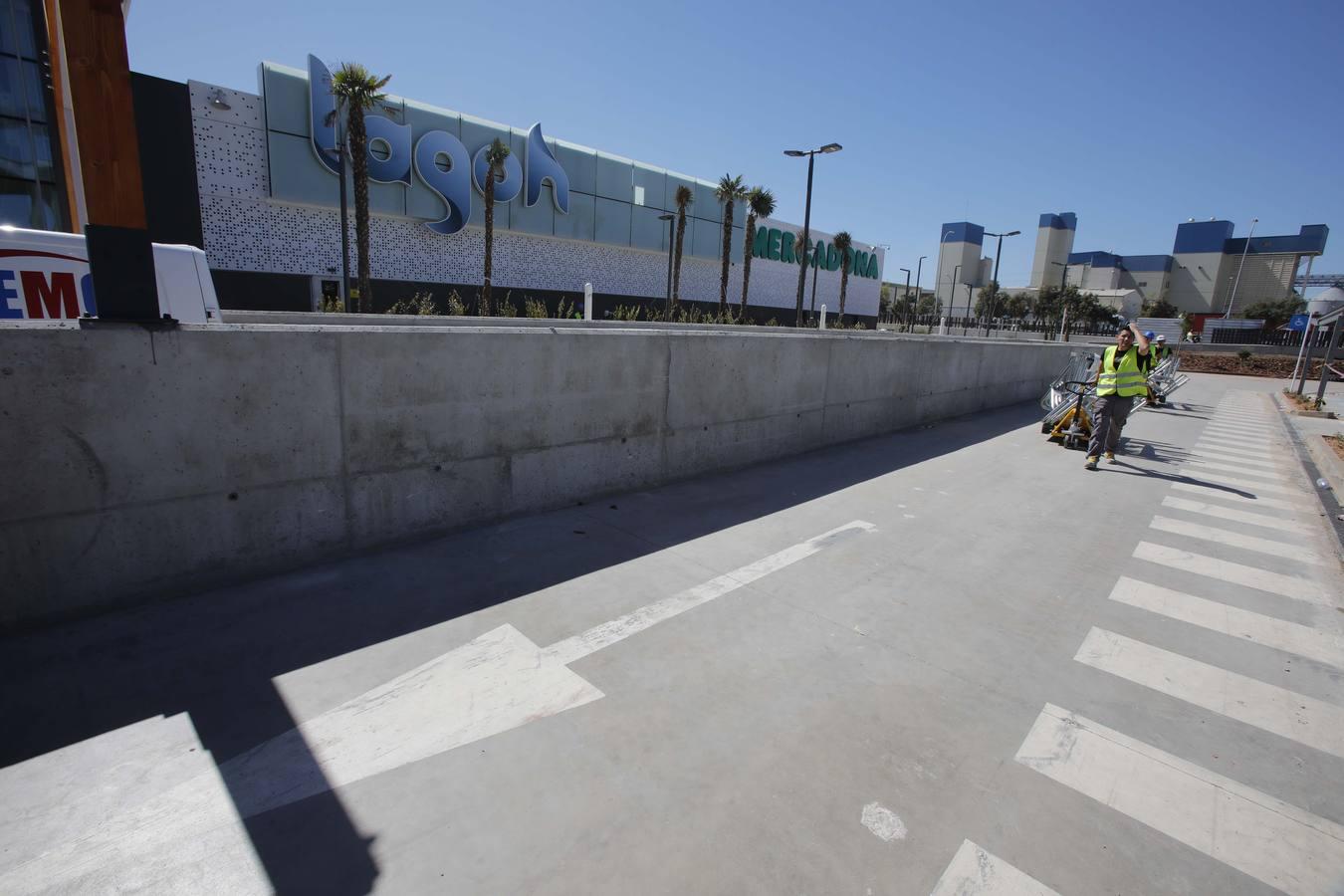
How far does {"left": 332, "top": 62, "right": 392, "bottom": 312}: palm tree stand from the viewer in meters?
23.4

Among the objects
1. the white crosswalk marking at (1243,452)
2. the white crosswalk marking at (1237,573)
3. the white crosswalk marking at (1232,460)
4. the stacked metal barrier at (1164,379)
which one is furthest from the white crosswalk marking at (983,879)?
the stacked metal barrier at (1164,379)

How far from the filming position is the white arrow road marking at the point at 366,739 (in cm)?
210

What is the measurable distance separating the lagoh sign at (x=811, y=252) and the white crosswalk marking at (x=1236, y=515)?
39241 mm

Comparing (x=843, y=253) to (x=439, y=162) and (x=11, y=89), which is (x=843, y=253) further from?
(x=11, y=89)

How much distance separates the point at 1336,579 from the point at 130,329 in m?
8.85

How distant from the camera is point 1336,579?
508 centimetres

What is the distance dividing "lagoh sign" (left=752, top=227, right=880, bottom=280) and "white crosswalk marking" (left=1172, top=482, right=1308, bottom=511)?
3843 centimetres

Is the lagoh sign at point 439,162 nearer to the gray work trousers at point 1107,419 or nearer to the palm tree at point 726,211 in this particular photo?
the palm tree at point 726,211

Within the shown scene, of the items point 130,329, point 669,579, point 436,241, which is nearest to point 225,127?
point 436,241

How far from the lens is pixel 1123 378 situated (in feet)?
27.5

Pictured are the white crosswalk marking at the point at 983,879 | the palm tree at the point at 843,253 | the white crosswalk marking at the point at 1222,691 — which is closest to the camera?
the white crosswalk marking at the point at 983,879

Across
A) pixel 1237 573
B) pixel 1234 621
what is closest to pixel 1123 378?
pixel 1237 573

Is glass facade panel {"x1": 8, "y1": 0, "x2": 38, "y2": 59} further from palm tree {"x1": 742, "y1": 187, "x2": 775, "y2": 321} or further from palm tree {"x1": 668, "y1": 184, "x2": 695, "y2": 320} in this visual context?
palm tree {"x1": 742, "y1": 187, "x2": 775, "y2": 321}

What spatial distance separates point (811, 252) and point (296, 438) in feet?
165
